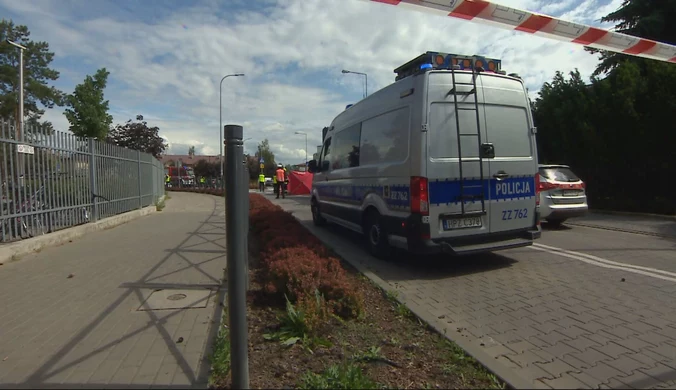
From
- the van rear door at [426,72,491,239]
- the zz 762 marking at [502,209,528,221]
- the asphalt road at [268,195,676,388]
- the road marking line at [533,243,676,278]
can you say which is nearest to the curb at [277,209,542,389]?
the asphalt road at [268,195,676,388]

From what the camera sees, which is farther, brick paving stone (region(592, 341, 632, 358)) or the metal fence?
the metal fence

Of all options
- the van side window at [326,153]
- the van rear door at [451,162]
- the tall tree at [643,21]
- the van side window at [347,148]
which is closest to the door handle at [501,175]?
the van rear door at [451,162]

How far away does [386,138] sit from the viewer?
6.16m

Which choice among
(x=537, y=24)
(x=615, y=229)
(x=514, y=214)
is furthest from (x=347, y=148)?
(x=615, y=229)

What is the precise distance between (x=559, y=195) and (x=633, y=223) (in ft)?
9.02

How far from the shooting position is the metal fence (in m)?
6.63

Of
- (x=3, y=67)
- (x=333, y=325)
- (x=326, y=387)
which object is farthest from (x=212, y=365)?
(x=3, y=67)

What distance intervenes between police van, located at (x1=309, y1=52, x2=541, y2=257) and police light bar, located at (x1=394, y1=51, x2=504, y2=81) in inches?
0.6

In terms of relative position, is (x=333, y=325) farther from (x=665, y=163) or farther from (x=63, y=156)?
(x=665, y=163)

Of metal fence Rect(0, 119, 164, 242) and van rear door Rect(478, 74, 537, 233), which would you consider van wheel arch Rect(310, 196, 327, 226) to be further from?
van rear door Rect(478, 74, 537, 233)

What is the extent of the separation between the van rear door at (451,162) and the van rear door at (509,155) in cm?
18

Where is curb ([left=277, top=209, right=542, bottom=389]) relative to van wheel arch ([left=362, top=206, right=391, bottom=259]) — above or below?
below

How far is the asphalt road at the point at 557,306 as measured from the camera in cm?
294

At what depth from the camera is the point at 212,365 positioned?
115 inches
